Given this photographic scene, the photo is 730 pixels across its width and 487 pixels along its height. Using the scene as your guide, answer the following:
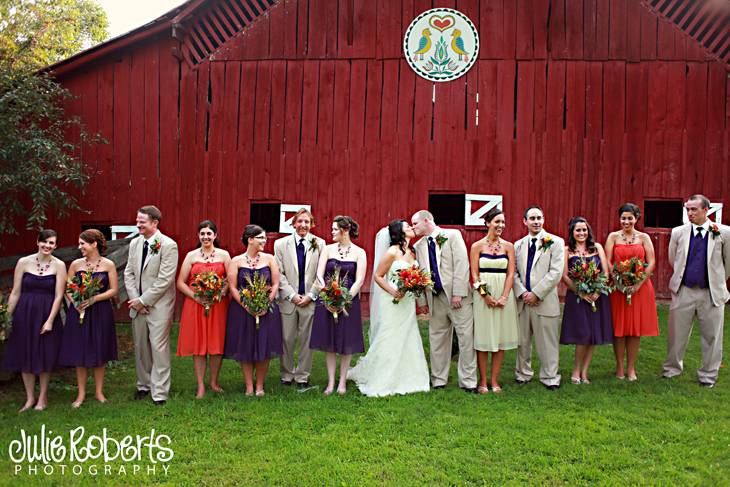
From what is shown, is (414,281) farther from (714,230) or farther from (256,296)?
(714,230)

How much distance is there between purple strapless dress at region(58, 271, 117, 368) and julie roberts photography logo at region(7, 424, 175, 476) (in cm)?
93

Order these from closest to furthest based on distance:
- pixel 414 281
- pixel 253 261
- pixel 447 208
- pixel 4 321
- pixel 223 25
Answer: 1. pixel 4 321
2. pixel 414 281
3. pixel 253 261
4. pixel 223 25
5. pixel 447 208

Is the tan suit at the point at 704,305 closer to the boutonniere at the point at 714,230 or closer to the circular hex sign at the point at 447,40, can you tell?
the boutonniere at the point at 714,230

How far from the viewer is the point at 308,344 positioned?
723 cm

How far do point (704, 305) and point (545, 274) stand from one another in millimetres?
2054

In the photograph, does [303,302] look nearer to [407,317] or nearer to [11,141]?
[407,317]

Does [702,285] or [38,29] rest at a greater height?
[38,29]

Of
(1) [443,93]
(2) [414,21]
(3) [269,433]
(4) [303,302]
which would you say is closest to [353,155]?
(1) [443,93]

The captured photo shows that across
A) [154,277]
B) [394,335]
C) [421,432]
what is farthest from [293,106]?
[421,432]

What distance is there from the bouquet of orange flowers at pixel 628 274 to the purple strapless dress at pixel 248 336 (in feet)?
13.7

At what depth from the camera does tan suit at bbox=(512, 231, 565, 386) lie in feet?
22.7

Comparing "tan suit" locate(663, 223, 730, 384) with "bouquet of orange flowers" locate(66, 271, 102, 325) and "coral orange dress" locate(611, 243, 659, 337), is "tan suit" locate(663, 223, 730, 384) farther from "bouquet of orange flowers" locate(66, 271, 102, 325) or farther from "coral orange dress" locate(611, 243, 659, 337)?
"bouquet of orange flowers" locate(66, 271, 102, 325)

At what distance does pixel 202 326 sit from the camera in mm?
6746

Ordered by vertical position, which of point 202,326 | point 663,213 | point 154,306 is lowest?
point 202,326
